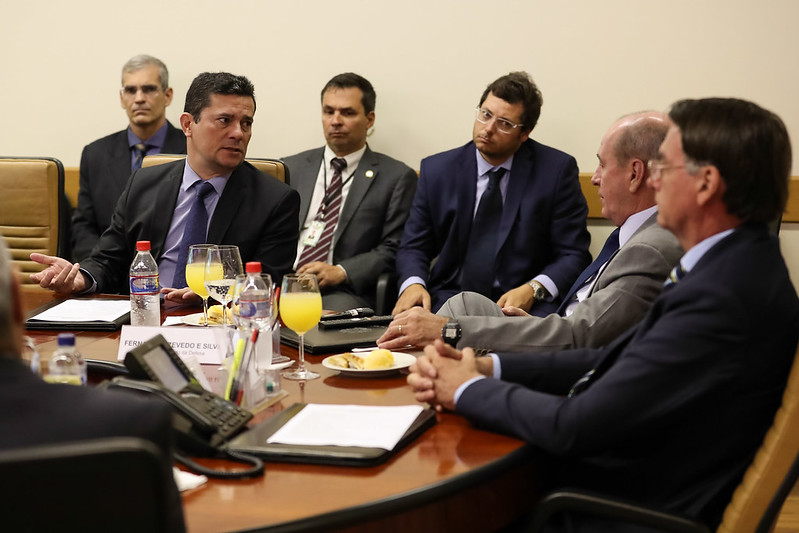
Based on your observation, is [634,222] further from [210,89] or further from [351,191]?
[351,191]

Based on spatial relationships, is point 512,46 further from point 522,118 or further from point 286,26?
point 286,26

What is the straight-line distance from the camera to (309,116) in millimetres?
4586

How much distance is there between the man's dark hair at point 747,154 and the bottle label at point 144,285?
4.53 feet

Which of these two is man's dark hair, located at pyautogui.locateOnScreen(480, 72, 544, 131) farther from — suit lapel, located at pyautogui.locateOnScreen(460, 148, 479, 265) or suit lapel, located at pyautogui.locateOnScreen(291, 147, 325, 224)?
suit lapel, located at pyautogui.locateOnScreen(291, 147, 325, 224)

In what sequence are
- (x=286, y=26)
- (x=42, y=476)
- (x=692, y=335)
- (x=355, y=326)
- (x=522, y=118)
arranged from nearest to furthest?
(x=42, y=476) → (x=692, y=335) → (x=355, y=326) → (x=522, y=118) → (x=286, y=26)

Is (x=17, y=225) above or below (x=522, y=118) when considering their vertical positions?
below

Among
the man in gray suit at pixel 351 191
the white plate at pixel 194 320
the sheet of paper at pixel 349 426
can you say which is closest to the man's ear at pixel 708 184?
the sheet of paper at pixel 349 426

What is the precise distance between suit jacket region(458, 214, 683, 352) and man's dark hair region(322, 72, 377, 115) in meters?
2.42

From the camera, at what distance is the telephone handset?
4.39 ft

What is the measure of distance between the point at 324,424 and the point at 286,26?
3.47m

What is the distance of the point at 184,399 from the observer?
4.50 ft

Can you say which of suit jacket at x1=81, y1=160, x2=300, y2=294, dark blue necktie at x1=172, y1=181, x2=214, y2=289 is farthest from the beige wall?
dark blue necktie at x1=172, y1=181, x2=214, y2=289

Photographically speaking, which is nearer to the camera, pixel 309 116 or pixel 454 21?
pixel 454 21

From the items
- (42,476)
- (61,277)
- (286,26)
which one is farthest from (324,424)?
(286,26)
